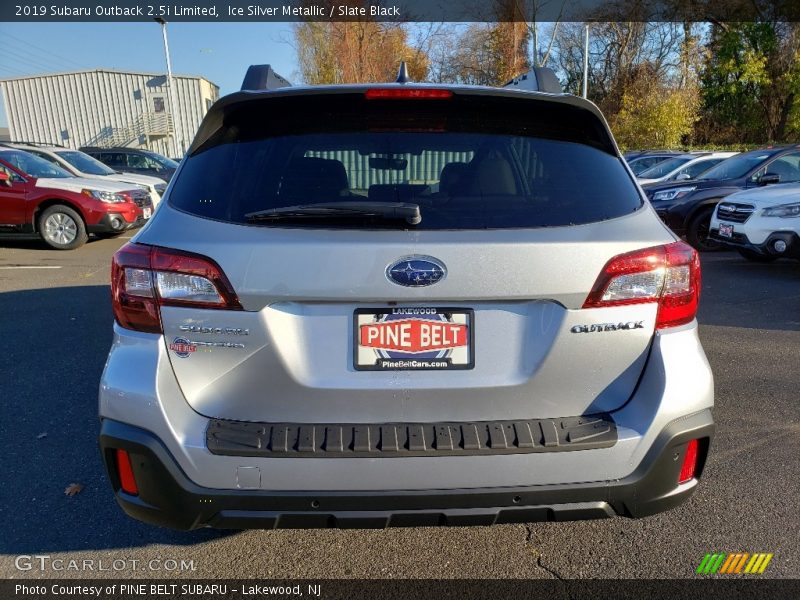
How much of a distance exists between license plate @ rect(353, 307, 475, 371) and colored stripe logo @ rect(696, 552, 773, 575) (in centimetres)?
149

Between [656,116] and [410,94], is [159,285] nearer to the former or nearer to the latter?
[410,94]

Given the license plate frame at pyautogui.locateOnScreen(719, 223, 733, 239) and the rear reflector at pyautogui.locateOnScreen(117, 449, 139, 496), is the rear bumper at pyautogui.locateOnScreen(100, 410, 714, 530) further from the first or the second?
the license plate frame at pyautogui.locateOnScreen(719, 223, 733, 239)

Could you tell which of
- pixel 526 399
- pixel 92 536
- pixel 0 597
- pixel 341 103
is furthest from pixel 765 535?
pixel 0 597

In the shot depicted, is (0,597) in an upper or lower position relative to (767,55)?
lower

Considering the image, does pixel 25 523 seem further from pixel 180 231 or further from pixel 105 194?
pixel 105 194

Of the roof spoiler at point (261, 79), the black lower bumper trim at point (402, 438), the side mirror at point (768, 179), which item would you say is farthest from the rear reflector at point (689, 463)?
the side mirror at point (768, 179)

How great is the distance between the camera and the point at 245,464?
172 cm

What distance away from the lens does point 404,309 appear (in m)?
1.76

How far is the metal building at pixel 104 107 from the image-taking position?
36125mm

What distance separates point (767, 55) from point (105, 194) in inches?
1493

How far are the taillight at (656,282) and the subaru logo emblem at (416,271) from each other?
1.61 ft

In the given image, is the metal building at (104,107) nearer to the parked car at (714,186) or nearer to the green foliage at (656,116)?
the green foliage at (656,116)

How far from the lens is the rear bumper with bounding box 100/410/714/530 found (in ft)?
5.76

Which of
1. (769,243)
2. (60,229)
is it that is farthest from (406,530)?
(60,229)
